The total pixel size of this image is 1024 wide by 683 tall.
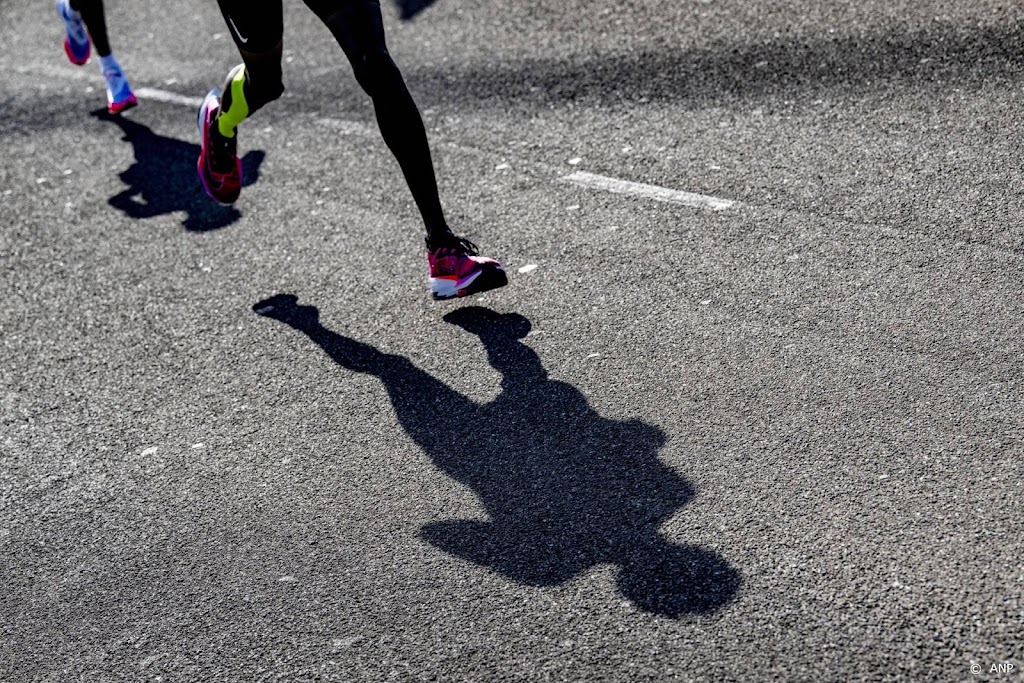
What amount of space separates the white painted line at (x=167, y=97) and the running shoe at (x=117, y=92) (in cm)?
23

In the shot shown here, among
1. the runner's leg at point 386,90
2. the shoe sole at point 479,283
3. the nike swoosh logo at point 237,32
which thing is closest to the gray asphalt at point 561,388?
the shoe sole at point 479,283

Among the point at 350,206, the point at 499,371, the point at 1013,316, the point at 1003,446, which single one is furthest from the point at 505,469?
the point at 350,206

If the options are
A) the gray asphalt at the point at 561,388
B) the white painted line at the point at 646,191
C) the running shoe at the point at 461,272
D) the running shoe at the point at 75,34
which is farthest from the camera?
the running shoe at the point at 75,34

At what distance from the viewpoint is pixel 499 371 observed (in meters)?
4.61

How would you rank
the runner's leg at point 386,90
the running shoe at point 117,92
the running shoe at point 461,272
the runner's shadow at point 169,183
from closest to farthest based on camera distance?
Result: the runner's leg at point 386,90, the running shoe at point 461,272, the runner's shadow at point 169,183, the running shoe at point 117,92

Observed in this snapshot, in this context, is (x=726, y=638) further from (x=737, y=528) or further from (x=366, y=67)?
(x=366, y=67)

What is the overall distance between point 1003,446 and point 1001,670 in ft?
3.17

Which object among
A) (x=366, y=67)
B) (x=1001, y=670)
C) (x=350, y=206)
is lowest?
(x=350, y=206)

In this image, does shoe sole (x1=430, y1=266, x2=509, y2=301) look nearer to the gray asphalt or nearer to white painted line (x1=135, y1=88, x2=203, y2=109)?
the gray asphalt

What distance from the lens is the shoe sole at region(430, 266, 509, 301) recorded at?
4.98 meters

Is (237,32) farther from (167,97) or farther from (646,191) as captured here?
(167,97)

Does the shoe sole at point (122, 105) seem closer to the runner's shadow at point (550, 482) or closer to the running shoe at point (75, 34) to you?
the running shoe at point (75, 34)

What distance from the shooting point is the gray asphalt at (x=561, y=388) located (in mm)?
3246

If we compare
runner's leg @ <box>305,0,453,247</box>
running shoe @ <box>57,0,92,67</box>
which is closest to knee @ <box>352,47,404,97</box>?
runner's leg @ <box>305,0,453,247</box>
